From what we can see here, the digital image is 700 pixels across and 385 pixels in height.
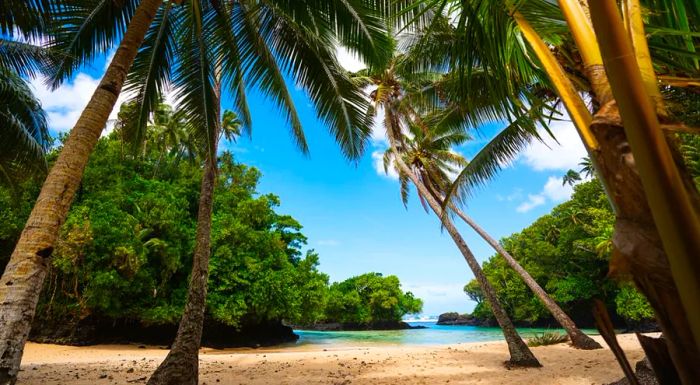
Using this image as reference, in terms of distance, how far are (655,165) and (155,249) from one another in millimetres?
17562

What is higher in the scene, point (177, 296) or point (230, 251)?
point (230, 251)

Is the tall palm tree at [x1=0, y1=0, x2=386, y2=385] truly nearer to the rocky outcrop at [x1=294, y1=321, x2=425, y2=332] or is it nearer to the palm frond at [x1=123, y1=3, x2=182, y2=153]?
the palm frond at [x1=123, y1=3, x2=182, y2=153]

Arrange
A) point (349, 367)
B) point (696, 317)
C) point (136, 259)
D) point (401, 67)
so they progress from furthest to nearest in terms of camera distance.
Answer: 1. point (136, 259)
2. point (401, 67)
3. point (349, 367)
4. point (696, 317)

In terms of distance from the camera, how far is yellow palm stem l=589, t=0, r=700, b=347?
0.69 metres

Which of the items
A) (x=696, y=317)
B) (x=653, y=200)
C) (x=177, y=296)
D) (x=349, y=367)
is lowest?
(x=349, y=367)

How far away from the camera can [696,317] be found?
0.68 meters

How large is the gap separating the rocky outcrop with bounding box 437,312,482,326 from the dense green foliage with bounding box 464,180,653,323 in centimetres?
2459

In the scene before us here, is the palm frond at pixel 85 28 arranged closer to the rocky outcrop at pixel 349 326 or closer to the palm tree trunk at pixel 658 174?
the palm tree trunk at pixel 658 174

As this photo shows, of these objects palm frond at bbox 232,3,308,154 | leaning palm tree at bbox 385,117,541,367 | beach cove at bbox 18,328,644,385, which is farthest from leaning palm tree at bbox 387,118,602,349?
palm frond at bbox 232,3,308,154

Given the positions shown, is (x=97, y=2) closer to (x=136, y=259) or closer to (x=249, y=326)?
(x=136, y=259)

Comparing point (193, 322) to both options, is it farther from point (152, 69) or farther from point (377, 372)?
point (152, 69)

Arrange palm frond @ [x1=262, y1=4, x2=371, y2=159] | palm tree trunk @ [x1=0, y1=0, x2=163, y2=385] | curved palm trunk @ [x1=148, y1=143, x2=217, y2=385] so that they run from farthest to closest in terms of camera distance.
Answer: palm frond @ [x1=262, y1=4, x2=371, y2=159]
curved palm trunk @ [x1=148, y1=143, x2=217, y2=385]
palm tree trunk @ [x1=0, y1=0, x2=163, y2=385]

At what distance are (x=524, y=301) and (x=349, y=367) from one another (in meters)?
33.6

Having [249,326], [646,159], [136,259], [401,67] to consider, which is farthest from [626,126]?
[249,326]
